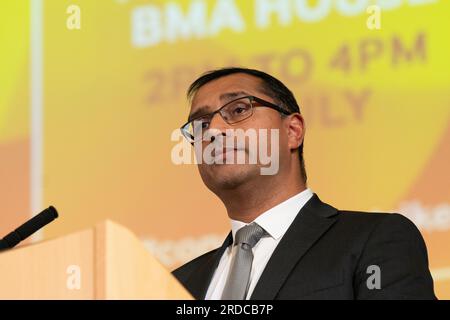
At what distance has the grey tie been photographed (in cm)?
203

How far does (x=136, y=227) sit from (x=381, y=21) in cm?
107

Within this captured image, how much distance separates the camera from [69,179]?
309 cm

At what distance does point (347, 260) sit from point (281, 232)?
1.04ft

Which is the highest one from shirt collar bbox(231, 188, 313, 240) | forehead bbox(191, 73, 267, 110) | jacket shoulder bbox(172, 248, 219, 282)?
forehead bbox(191, 73, 267, 110)

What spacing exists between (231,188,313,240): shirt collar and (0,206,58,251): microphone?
0.70 metres

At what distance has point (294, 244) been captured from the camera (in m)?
2.05

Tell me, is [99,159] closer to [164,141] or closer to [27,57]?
[164,141]

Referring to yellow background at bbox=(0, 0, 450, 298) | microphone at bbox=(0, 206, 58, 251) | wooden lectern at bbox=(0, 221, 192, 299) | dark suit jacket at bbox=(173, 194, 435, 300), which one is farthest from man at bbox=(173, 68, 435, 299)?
wooden lectern at bbox=(0, 221, 192, 299)

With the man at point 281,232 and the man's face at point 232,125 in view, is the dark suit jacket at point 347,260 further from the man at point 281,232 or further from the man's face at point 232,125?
the man's face at point 232,125

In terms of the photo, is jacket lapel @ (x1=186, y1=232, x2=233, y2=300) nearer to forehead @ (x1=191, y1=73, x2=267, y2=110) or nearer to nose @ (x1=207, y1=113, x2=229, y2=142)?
nose @ (x1=207, y1=113, x2=229, y2=142)

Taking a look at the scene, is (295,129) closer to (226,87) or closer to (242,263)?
(226,87)

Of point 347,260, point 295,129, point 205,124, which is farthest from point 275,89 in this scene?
point 347,260

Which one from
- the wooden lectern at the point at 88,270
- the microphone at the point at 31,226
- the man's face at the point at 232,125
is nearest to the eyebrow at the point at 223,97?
the man's face at the point at 232,125

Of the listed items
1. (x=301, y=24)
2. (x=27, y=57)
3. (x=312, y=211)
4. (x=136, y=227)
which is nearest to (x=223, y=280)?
(x=312, y=211)
